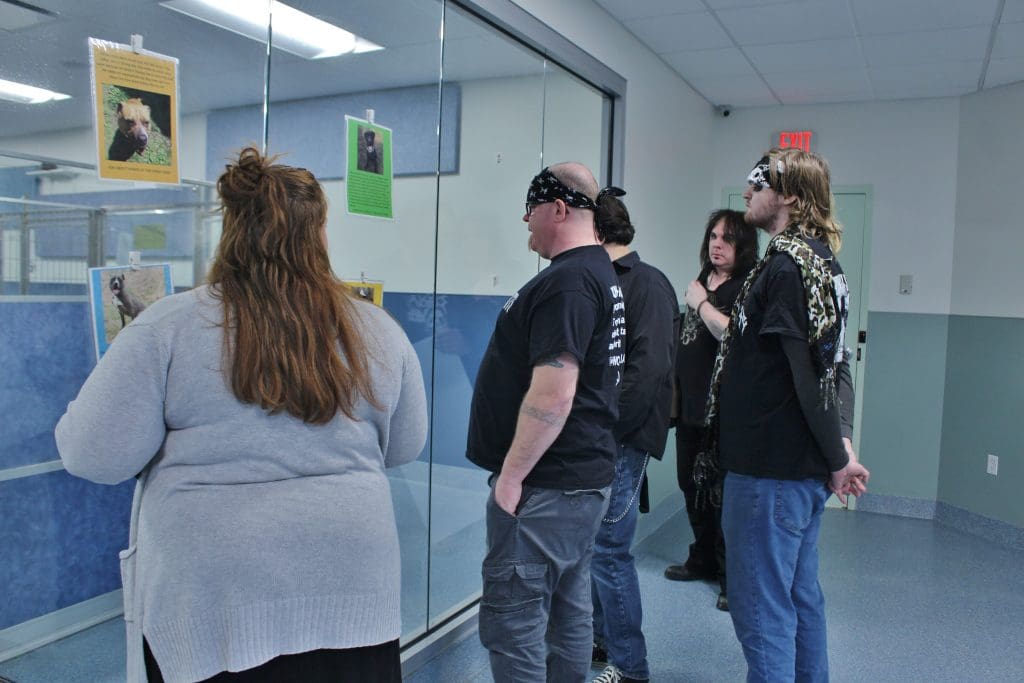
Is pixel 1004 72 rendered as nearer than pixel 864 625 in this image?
No

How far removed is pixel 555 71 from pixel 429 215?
1024mm

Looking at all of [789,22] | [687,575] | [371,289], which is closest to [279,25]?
[371,289]

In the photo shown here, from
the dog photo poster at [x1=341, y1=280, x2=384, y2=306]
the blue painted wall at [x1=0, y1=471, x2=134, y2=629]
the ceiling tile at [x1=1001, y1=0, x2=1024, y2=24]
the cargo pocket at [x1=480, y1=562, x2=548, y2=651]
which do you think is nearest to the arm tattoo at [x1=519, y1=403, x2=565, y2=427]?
the cargo pocket at [x1=480, y1=562, x2=548, y2=651]

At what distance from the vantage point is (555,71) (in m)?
3.14

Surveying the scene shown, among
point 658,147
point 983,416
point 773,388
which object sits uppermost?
point 658,147

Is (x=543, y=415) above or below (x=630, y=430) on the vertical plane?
above

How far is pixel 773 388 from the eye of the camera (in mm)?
1875

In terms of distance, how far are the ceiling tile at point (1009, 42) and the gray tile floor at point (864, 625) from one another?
2516mm

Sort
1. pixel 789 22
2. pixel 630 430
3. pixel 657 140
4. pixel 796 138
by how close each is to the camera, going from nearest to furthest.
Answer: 1. pixel 630 430
2. pixel 789 22
3. pixel 657 140
4. pixel 796 138

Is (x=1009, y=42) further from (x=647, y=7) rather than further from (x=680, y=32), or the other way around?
(x=647, y=7)

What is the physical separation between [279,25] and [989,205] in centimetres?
425

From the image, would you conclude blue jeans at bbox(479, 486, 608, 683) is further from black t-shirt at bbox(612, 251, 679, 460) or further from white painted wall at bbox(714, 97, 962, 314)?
white painted wall at bbox(714, 97, 962, 314)

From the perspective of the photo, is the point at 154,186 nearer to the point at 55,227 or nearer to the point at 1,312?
the point at 55,227

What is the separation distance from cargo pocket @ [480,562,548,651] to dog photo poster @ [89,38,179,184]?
1.09 m
